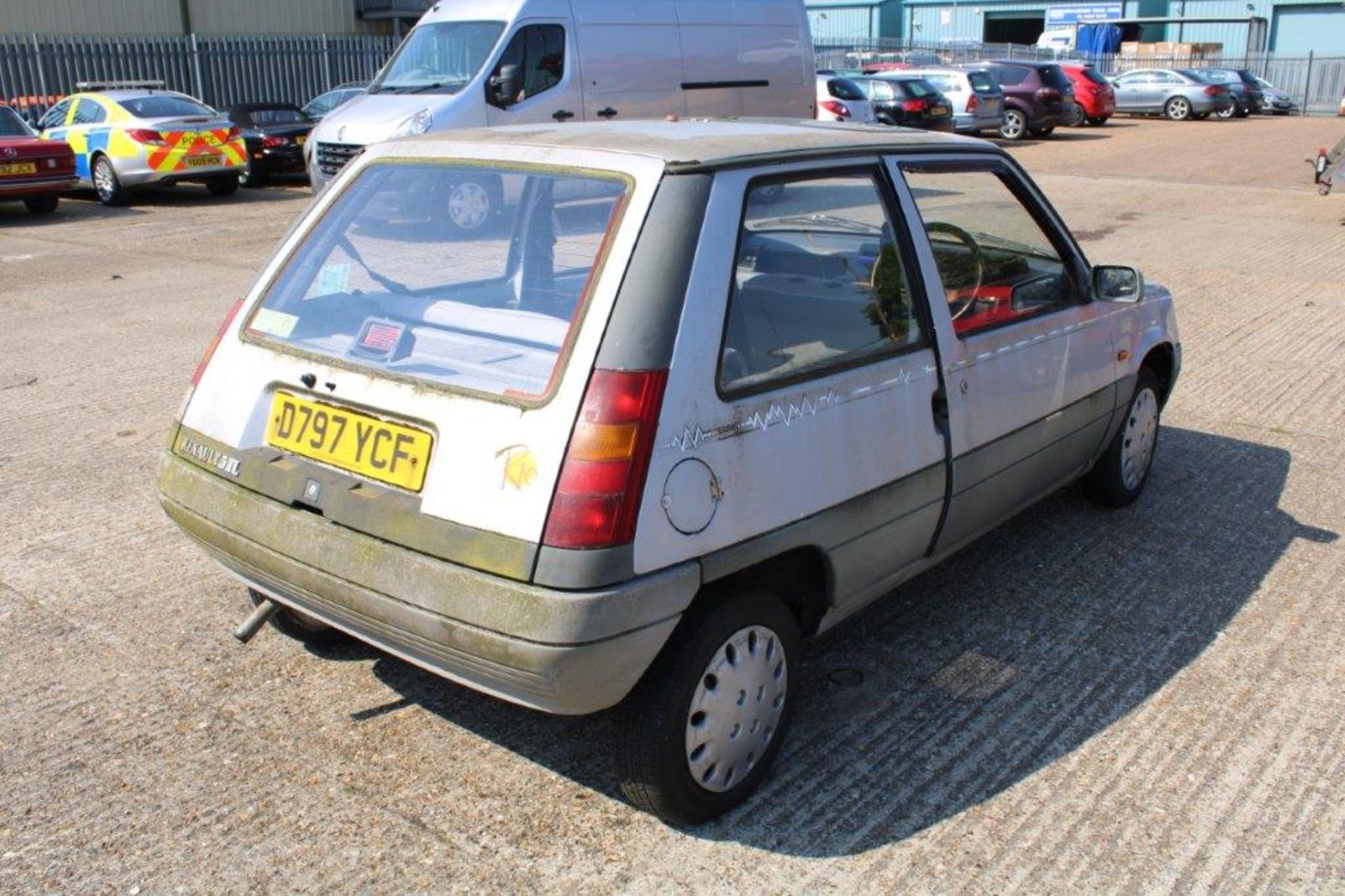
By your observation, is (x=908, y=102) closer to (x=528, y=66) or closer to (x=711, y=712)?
(x=528, y=66)

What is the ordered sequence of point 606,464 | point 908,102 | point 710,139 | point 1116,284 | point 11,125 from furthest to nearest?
1. point 908,102
2. point 11,125
3. point 1116,284
4. point 710,139
5. point 606,464

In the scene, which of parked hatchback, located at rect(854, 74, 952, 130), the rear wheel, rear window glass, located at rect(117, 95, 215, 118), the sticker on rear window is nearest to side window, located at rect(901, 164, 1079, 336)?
the sticker on rear window

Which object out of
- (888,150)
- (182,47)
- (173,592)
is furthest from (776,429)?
(182,47)

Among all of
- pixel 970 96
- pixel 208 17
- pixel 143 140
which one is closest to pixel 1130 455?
pixel 143 140

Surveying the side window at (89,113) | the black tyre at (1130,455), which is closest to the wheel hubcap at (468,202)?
the black tyre at (1130,455)

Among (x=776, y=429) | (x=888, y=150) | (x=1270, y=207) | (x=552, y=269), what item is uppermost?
(x=888, y=150)

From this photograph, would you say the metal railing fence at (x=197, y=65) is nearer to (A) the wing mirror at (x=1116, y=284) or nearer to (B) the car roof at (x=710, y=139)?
(B) the car roof at (x=710, y=139)

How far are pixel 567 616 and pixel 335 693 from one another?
134cm

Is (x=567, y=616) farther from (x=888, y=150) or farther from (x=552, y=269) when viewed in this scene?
(x=888, y=150)

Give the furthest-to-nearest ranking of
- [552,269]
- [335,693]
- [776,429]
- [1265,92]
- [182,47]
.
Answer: [1265,92], [182,47], [335,693], [552,269], [776,429]

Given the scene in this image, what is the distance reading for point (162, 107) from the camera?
17.2 m

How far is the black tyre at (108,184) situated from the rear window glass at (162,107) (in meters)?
0.78

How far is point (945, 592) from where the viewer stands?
4.54 meters

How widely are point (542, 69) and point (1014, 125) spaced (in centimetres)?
1696
